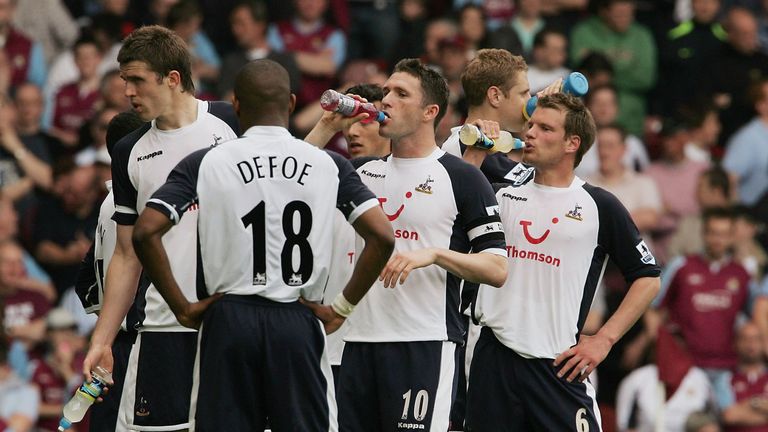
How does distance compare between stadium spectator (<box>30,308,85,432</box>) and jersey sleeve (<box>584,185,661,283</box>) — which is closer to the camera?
jersey sleeve (<box>584,185,661,283</box>)

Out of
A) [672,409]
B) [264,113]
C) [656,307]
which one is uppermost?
[264,113]

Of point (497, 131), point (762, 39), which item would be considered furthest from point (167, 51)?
point (762, 39)

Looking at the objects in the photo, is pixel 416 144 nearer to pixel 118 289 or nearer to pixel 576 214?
pixel 576 214

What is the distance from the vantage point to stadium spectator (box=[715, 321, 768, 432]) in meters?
14.7

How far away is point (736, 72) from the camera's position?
18.2 m

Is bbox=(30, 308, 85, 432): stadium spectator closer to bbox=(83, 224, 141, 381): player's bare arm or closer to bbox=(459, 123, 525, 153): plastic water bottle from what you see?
bbox=(83, 224, 141, 381): player's bare arm

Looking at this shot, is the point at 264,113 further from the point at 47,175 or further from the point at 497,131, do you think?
the point at 47,175

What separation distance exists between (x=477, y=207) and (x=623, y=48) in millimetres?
9587

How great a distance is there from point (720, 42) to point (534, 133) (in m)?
9.81

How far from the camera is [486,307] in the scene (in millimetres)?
9242

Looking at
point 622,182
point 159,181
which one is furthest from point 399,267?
point 622,182

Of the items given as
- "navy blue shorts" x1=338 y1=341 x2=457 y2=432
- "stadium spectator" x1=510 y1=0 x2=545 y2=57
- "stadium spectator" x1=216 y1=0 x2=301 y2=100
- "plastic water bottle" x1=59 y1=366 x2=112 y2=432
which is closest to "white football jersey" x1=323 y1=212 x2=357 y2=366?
"navy blue shorts" x1=338 y1=341 x2=457 y2=432

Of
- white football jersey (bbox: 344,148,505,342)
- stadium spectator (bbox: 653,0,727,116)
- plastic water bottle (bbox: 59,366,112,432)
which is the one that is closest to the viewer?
plastic water bottle (bbox: 59,366,112,432)

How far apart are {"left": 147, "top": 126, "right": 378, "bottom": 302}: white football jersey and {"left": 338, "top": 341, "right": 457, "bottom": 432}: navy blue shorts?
1.33m
